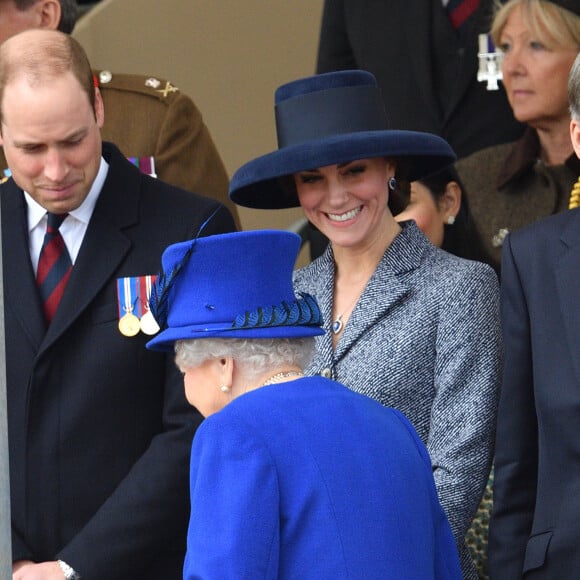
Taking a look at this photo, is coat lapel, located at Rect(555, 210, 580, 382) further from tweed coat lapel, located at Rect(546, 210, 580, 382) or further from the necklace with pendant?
the necklace with pendant

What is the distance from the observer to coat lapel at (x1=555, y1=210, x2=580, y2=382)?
3188 mm

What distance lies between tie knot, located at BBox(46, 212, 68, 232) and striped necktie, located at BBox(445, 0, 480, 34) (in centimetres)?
195

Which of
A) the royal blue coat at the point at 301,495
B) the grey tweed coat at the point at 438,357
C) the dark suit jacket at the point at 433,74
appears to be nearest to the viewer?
the royal blue coat at the point at 301,495

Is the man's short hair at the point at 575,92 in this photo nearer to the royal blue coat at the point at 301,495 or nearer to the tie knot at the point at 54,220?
the royal blue coat at the point at 301,495

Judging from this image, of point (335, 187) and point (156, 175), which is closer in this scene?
point (335, 187)

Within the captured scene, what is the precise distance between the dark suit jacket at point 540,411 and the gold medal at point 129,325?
87cm

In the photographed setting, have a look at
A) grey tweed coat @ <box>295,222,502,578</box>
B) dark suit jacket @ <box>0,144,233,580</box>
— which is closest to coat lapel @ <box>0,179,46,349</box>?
dark suit jacket @ <box>0,144,233,580</box>

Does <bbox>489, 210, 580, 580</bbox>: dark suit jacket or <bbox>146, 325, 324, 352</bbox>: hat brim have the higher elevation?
<bbox>146, 325, 324, 352</bbox>: hat brim

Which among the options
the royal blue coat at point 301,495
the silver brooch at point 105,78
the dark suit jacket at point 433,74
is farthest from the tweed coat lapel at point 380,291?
the dark suit jacket at point 433,74

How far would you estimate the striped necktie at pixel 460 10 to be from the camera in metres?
5.30

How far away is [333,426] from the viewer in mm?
2756

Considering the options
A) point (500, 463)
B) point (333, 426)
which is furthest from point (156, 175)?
point (333, 426)

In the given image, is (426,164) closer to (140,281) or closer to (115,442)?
(140,281)

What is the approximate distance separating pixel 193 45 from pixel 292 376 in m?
3.83
